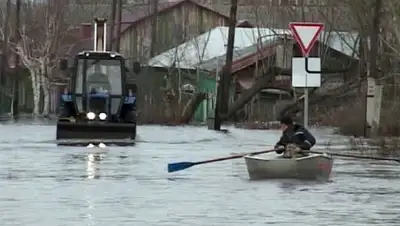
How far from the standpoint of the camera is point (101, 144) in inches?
1318

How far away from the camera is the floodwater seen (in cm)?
1548

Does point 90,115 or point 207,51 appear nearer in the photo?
point 90,115

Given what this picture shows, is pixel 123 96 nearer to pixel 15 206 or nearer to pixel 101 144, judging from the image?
pixel 101 144

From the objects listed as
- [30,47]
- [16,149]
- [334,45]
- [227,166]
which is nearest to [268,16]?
[334,45]

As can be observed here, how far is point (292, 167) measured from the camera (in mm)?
20984

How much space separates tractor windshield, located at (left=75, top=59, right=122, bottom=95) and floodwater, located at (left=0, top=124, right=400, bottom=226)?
7.51 metres

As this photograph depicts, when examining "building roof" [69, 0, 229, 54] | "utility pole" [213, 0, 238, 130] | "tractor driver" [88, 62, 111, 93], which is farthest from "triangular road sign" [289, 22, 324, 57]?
"building roof" [69, 0, 229, 54]

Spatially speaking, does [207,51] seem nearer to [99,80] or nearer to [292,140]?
[99,80]

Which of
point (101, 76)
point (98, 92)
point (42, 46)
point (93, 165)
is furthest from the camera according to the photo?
point (42, 46)

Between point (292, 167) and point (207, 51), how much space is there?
53.9 m

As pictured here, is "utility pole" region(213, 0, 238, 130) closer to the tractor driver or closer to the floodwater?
the tractor driver

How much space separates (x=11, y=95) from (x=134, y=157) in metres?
51.3

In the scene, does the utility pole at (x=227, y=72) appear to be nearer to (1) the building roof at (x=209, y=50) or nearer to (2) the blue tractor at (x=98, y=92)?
(2) the blue tractor at (x=98, y=92)

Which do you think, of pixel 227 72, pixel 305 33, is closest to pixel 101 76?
pixel 227 72
